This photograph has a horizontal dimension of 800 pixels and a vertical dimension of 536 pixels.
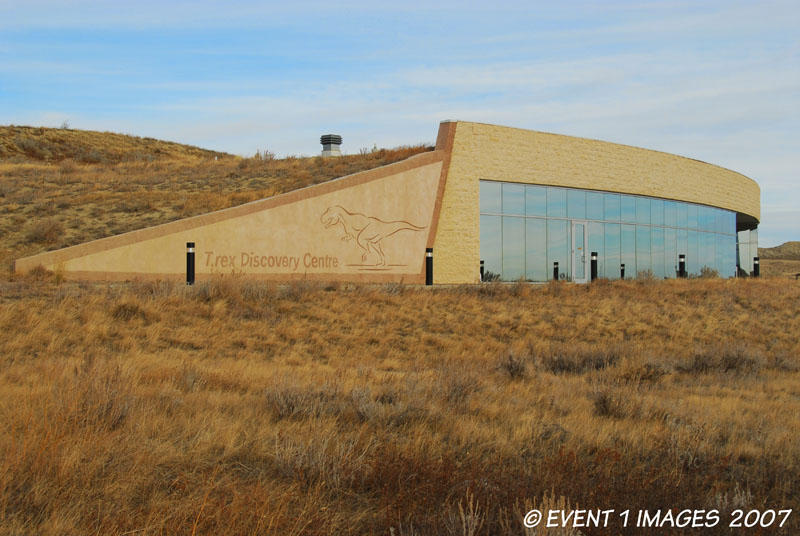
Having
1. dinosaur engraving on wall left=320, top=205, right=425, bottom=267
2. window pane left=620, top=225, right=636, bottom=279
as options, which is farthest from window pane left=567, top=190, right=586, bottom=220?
dinosaur engraving on wall left=320, top=205, right=425, bottom=267

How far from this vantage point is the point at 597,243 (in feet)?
103

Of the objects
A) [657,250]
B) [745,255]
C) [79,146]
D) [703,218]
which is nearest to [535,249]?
[657,250]

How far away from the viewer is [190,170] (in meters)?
30.6

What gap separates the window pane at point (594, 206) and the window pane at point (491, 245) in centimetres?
577

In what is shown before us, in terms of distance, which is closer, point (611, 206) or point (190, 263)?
point (190, 263)

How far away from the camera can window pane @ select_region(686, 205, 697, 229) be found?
3684 cm

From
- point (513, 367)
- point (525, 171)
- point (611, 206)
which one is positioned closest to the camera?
point (513, 367)

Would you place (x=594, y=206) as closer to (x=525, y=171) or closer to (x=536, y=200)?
(x=536, y=200)

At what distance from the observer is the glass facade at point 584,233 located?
2738cm

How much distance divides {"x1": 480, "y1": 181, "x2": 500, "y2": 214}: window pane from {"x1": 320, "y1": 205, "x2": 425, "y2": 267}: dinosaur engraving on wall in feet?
13.6

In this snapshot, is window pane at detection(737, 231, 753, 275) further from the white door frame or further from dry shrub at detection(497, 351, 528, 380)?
dry shrub at detection(497, 351, 528, 380)

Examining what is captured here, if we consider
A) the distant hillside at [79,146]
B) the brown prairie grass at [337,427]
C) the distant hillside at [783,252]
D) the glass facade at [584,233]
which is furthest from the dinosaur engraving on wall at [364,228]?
the distant hillside at [783,252]

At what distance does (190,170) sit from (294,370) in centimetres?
2315

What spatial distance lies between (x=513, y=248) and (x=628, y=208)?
8.11m
